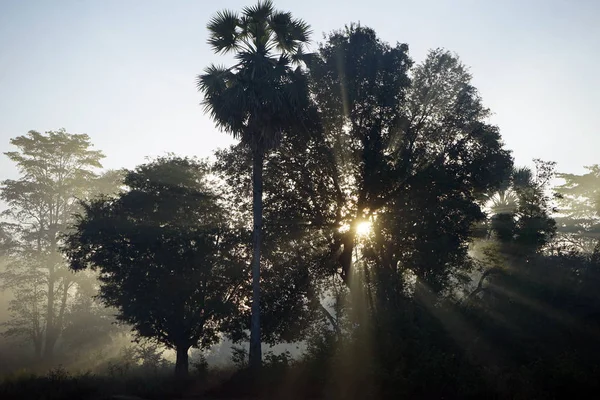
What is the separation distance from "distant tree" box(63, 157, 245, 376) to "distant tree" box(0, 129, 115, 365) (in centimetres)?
1961

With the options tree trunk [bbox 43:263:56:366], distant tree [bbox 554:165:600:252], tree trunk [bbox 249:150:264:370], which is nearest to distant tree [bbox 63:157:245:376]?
tree trunk [bbox 249:150:264:370]

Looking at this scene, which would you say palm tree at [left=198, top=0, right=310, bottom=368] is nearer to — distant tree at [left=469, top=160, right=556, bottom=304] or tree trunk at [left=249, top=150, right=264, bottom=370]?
tree trunk at [left=249, top=150, right=264, bottom=370]

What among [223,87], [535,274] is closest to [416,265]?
[535,274]

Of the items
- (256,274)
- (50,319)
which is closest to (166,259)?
(256,274)

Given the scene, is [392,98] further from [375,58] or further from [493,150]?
[493,150]

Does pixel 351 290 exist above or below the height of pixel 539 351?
above

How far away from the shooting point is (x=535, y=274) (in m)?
20.9

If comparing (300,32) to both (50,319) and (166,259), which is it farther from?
(50,319)

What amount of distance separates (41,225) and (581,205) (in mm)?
48210

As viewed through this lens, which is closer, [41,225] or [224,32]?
[224,32]

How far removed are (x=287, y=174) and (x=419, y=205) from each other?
20.5 ft

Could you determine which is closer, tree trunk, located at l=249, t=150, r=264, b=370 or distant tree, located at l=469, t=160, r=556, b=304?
tree trunk, located at l=249, t=150, r=264, b=370

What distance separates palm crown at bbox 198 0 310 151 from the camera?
68.0ft

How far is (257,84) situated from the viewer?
68.5 ft
